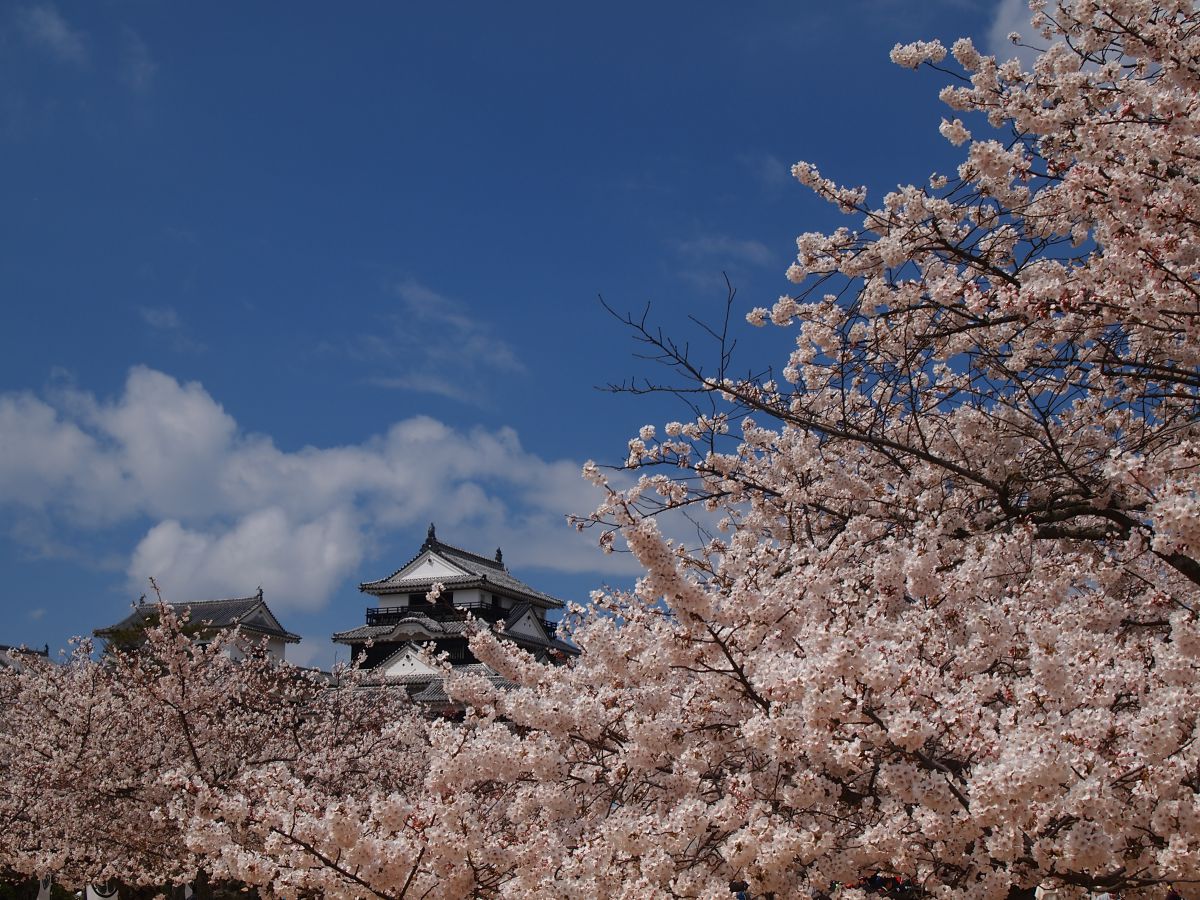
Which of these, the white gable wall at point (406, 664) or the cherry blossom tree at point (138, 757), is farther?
the white gable wall at point (406, 664)

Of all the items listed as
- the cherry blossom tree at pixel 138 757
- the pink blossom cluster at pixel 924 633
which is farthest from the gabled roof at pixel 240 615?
the pink blossom cluster at pixel 924 633

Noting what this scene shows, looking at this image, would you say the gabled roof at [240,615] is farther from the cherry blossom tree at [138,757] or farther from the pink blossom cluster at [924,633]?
the pink blossom cluster at [924,633]

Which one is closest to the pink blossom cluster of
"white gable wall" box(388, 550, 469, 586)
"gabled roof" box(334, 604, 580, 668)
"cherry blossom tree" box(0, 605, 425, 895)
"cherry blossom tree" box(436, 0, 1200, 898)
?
"cherry blossom tree" box(436, 0, 1200, 898)

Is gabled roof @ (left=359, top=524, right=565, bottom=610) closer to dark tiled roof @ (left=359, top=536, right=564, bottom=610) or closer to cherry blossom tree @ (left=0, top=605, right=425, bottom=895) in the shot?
dark tiled roof @ (left=359, top=536, right=564, bottom=610)

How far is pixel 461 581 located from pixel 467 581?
318 mm

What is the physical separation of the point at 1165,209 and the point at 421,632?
1526 inches

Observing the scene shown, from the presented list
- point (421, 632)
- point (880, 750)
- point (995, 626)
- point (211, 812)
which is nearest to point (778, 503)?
point (995, 626)

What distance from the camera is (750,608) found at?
4352 millimetres

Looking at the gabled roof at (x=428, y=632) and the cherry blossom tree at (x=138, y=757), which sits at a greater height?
the gabled roof at (x=428, y=632)

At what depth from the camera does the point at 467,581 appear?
43.1 m

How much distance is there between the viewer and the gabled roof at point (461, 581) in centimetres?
4353

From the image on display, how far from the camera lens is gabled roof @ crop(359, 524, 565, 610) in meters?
43.5

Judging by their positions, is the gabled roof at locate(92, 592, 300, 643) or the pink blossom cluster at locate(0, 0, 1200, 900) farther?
the gabled roof at locate(92, 592, 300, 643)

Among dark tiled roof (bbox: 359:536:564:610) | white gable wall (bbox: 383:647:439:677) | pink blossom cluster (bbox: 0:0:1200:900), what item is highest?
dark tiled roof (bbox: 359:536:564:610)
